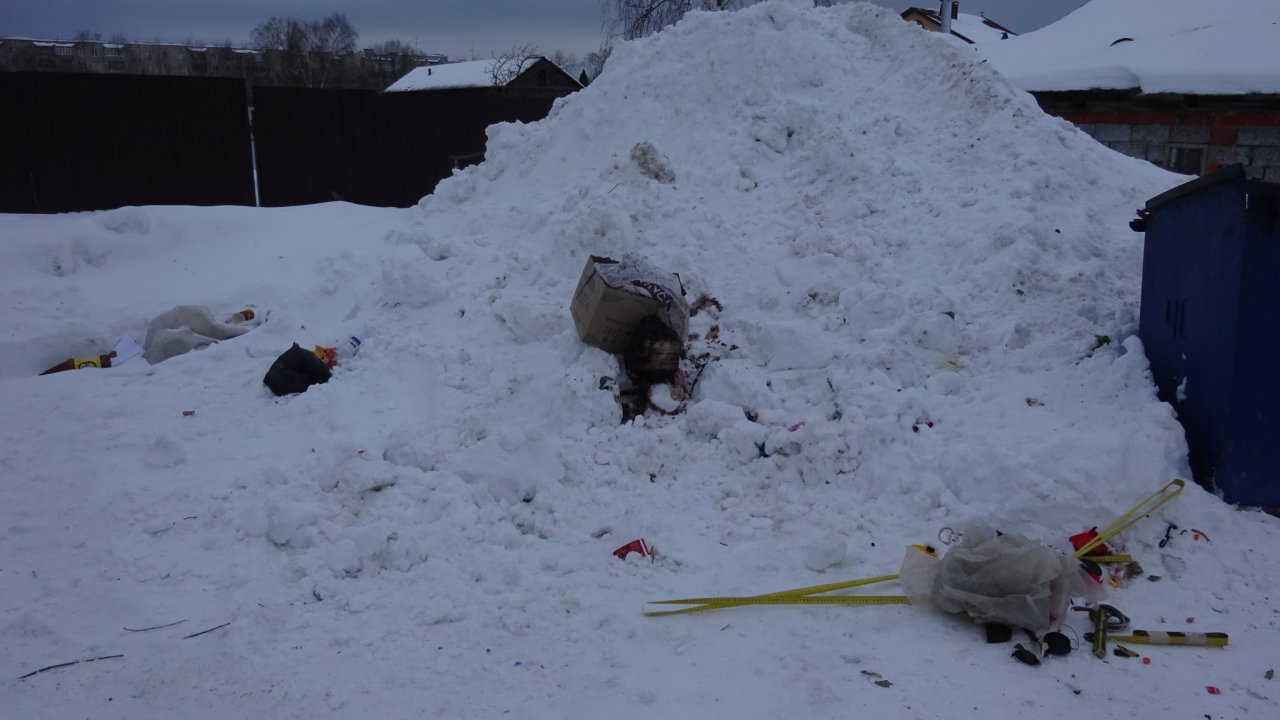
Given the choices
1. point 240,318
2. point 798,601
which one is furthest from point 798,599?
point 240,318

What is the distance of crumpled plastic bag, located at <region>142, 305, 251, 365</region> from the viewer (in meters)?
6.59

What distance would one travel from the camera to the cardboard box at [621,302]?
17.5ft

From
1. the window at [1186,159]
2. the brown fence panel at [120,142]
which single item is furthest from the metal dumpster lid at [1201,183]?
the brown fence panel at [120,142]

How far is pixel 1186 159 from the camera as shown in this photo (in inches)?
509

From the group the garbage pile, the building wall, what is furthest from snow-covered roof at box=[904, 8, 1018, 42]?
the garbage pile

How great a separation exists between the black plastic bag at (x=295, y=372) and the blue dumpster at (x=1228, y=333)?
17.3 ft

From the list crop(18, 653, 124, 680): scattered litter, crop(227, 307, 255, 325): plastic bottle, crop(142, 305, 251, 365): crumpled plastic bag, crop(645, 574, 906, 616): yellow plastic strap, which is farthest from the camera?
crop(227, 307, 255, 325): plastic bottle

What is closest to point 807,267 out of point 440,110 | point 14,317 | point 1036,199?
point 1036,199

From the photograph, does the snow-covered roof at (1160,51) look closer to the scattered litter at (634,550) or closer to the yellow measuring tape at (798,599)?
the yellow measuring tape at (798,599)

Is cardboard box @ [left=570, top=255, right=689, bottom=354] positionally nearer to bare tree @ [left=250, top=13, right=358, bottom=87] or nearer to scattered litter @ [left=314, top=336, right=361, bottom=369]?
scattered litter @ [left=314, top=336, right=361, bottom=369]

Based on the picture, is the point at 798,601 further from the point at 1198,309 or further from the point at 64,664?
the point at 64,664

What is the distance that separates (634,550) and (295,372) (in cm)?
292

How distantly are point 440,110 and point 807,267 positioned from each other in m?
9.25

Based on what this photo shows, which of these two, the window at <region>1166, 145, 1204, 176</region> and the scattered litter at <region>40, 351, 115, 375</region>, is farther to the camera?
the window at <region>1166, 145, 1204, 176</region>
